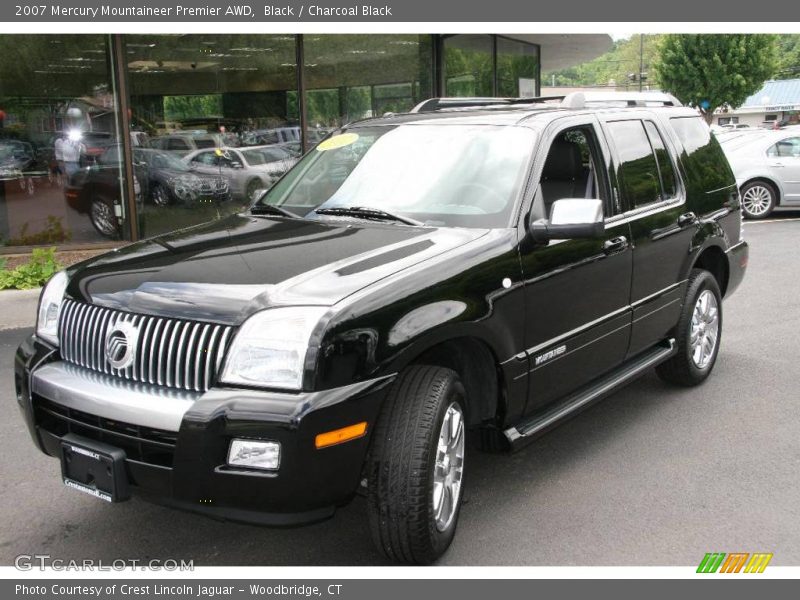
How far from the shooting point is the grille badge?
3.30 m

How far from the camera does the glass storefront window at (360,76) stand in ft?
45.2

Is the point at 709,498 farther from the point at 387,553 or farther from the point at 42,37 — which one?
the point at 42,37

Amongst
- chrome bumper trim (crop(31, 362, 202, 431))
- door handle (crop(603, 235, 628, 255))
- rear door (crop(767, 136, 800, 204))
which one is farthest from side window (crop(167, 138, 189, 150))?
rear door (crop(767, 136, 800, 204))

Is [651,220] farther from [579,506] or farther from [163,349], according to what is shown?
[163,349]

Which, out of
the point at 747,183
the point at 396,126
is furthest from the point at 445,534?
the point at 747,183

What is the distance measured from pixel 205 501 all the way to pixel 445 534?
103 centimetres

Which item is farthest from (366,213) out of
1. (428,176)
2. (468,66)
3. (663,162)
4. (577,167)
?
(468,66)

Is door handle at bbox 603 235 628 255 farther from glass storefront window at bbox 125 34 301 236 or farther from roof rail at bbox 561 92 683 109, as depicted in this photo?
glass storefront window at bbox 125 34 301 236

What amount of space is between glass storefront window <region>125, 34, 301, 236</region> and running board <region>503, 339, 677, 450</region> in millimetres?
8726

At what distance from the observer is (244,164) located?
13297mm

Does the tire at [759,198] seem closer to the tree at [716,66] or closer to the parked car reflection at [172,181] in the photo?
the parked car reflection at [172,181]

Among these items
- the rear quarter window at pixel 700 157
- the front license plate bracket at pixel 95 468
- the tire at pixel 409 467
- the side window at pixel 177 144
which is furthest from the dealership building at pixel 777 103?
the front license plate bracket at pixel 95 468

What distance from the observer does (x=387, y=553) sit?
3391 mm

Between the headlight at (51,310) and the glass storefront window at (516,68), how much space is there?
14096 mm
